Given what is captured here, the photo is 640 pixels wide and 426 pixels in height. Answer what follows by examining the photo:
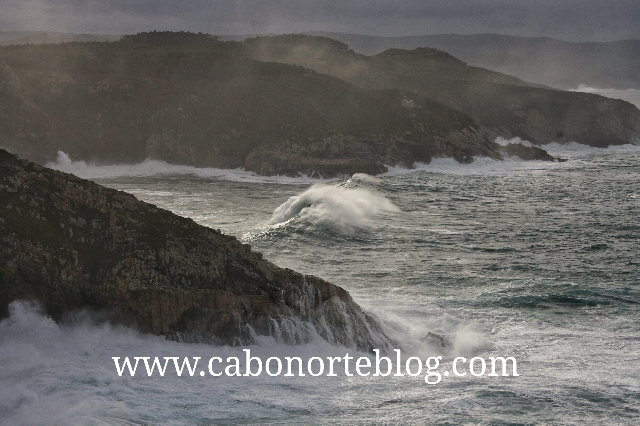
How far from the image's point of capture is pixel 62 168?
5109cm

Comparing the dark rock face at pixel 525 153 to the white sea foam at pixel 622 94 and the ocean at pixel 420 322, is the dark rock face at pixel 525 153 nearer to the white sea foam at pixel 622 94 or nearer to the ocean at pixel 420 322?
the ocean at pixel 420 322

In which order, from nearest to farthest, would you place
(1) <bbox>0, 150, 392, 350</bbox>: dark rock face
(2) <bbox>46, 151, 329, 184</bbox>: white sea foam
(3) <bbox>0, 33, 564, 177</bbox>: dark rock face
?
(1) <bbox>0, 150, 392, 350</bbox>: dark rock face → (2) <bbox>46, 151, 329, 184</bbox>: white sea foam → (3) <bbox>0, 33, 564, 177</bbox>: dark rock face

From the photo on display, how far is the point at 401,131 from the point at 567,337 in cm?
4164

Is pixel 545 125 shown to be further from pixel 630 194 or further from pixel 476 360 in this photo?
pixel 476 360

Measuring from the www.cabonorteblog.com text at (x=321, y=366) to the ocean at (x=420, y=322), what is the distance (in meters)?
0.22

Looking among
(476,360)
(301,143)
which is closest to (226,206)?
(301,143)

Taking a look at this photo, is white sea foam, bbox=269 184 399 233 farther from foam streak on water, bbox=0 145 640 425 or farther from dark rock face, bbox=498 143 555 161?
dark rock face, bbox=498 143 555 161

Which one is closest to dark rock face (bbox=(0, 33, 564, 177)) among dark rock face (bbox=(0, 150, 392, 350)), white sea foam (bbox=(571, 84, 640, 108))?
dark rock face (bbox=(0, 150, 392, 350))

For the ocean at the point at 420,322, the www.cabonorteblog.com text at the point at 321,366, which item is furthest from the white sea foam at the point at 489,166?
the www.cabonorteblog.com text at the point at 321,366

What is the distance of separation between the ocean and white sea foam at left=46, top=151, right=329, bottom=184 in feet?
29.5

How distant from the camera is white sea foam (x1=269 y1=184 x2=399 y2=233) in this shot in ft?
96.3

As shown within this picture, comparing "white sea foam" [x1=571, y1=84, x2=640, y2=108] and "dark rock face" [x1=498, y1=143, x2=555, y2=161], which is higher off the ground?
"white sea foam" [x1=571, y1=84, x2=640, y2=108]

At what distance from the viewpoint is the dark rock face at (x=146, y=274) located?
13742 mm

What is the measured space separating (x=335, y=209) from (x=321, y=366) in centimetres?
1726
